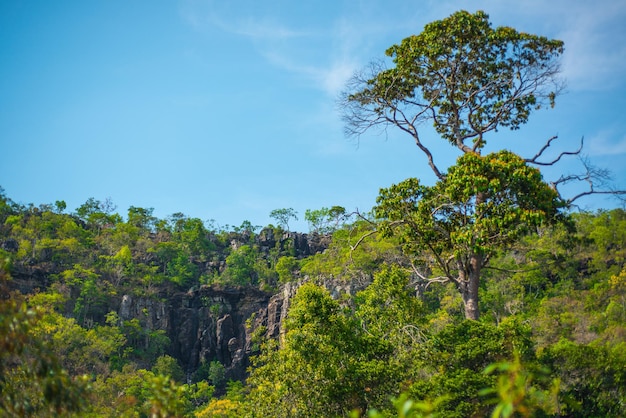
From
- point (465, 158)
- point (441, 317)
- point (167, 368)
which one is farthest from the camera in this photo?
point (167, 368)

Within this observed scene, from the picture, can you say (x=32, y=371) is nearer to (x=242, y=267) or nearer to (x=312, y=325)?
(x=312, y=325)

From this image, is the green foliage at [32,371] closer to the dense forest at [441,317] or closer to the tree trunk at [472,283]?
the dense forest at [441,317]

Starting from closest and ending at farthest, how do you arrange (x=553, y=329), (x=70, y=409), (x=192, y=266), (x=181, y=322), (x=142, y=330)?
1. (x=70, y=409)
2. (x=553, y=329)
3. (x=142, y=330)
4. (x=181, y=322)
5. (x=192, y=266)

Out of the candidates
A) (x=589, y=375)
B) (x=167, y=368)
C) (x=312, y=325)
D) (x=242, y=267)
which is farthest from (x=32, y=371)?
(x=242, y=267)

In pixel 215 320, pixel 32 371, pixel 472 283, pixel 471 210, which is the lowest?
pixel 32 371

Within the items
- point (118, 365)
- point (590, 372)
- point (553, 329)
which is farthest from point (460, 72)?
point (118, 365)

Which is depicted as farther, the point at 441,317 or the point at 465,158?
the point at 441,317

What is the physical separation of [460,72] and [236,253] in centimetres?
3836

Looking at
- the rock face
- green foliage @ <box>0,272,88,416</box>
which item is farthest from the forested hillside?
the rock face

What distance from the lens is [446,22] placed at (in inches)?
448

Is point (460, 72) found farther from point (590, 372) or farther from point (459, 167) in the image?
point (590, 372)

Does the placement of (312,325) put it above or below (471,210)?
below

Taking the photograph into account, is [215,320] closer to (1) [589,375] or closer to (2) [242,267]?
(2) [242,267]

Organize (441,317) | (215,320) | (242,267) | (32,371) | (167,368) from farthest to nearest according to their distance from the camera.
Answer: (242,267) < (215,320) < (167,368) < (441,317) < (32,371)
